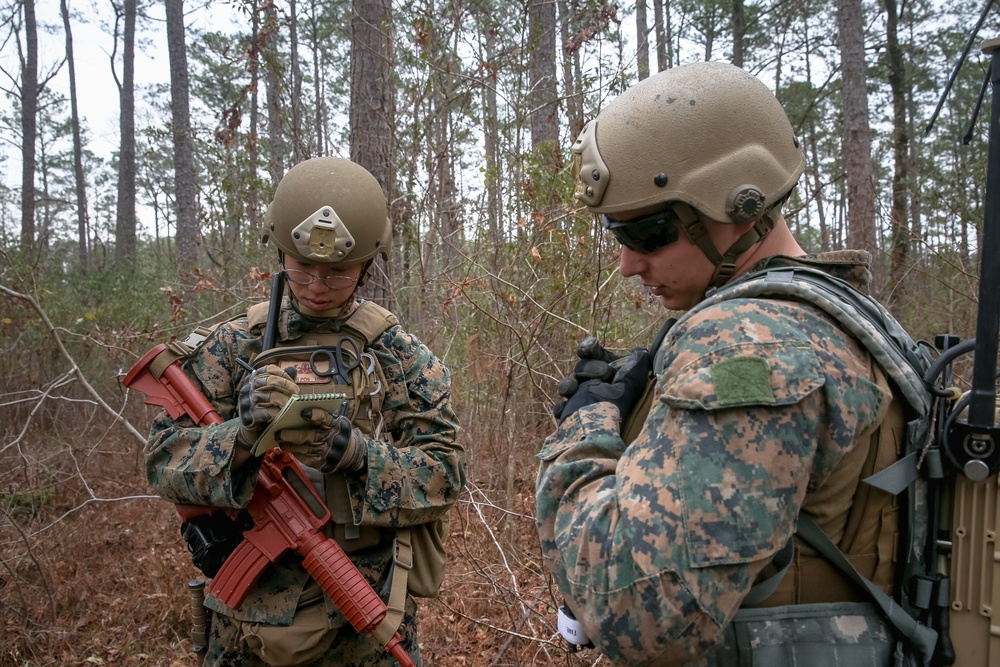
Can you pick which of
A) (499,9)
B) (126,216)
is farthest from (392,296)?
(126,216)

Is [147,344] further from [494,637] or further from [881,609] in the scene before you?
[881,609]

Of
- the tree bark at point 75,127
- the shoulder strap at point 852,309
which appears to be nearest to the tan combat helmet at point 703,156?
the shoulder strap at point 852,309

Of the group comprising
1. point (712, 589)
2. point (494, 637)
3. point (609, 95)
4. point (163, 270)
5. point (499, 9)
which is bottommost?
point (494, 637)

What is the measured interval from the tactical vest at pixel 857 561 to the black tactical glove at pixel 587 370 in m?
0.27

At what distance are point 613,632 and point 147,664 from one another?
4066mm

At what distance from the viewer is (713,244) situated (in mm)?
1503

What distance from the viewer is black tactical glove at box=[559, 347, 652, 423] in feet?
4.84

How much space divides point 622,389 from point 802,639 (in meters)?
0.58

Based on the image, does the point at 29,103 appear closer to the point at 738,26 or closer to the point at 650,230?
the point at 738,26

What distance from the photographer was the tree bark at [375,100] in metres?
5.55

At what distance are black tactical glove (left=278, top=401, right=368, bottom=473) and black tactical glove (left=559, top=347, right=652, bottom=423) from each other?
2.92 feet

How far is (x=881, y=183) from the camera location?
21578mm

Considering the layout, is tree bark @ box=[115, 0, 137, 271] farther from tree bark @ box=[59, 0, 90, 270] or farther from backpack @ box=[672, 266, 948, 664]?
Answer: backpack @ box=[672, 266, 948, 664]

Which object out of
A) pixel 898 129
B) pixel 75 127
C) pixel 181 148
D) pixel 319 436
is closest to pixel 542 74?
pixel 319 436
